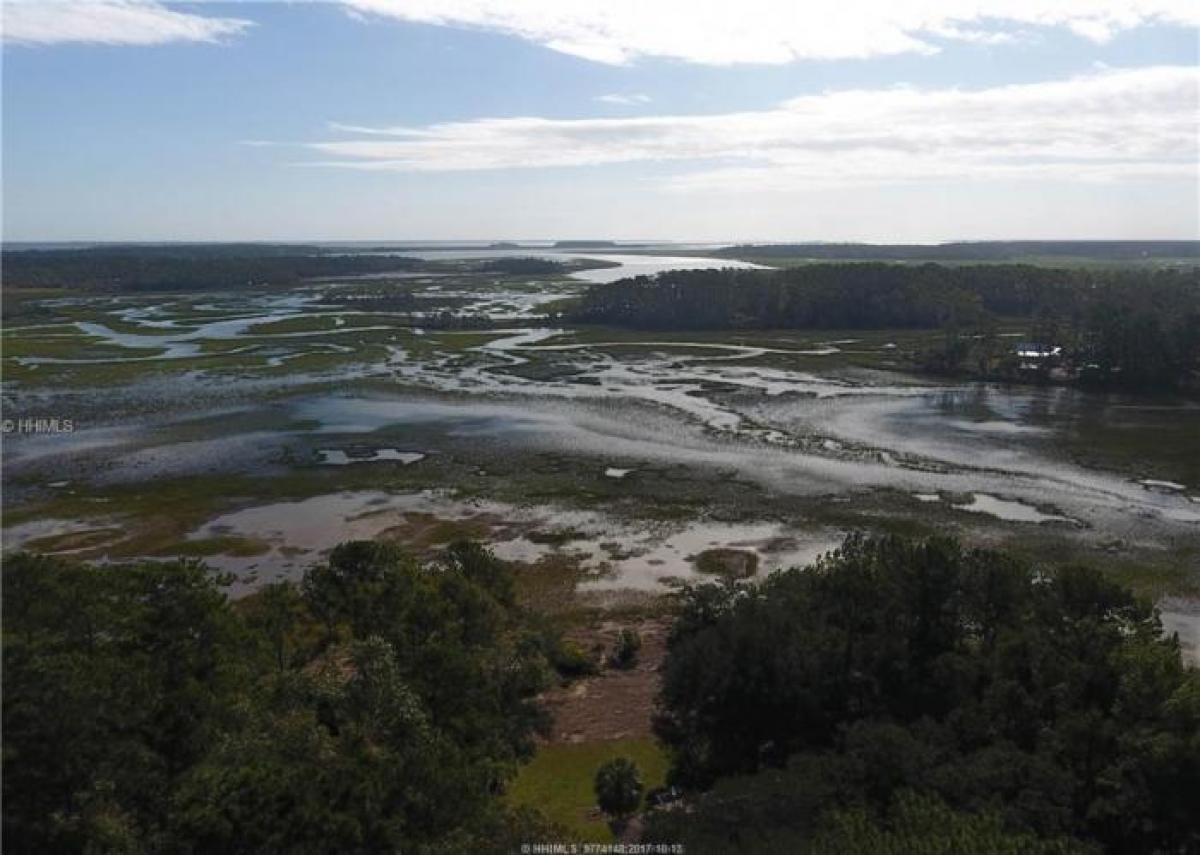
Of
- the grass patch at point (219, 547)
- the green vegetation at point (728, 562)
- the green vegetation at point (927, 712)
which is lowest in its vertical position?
the grass patch at point (219, 547)

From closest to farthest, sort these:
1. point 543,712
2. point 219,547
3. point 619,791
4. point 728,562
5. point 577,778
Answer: point 619,791
point 577,778
point 543,712
point 728,562
point 219,547

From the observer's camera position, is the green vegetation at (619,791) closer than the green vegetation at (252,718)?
No

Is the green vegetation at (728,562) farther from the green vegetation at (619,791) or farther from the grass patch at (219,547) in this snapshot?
the grass patch at (219,547)

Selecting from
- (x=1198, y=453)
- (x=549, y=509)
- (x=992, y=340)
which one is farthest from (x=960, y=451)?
(x=992, y=340)

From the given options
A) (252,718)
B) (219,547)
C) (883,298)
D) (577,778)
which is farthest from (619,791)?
(883,298)

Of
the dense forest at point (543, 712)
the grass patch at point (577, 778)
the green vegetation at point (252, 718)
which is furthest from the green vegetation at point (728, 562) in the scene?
the green vegetation at point (252, 718)

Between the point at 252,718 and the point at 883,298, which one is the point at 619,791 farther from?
the point at 883,298

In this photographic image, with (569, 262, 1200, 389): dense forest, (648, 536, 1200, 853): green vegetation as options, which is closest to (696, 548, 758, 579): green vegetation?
(648, 536, 1200, 853): green vegetation
